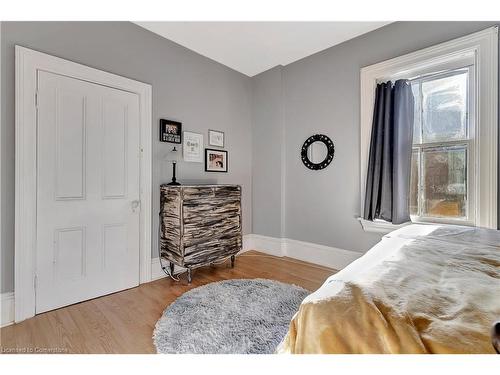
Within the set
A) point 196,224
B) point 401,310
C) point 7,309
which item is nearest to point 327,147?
point 196,224

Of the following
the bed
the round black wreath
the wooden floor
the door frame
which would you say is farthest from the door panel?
the round black wreath

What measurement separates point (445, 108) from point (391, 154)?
614 millimetres

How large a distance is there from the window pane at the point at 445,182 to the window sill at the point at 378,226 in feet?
1.02

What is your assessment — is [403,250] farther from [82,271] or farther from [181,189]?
[82,271]

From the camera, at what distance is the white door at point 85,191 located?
1881mm

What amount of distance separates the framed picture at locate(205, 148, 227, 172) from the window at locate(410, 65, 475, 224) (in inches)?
87.0

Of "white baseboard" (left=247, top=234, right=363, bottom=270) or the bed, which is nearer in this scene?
the bed

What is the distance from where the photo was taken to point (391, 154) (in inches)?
96.2

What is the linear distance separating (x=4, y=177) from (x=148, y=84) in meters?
1.46

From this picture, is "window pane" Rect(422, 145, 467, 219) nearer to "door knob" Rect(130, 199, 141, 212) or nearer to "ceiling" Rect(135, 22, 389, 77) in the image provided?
"ceiling" Rect(135, 22, 389, 77)

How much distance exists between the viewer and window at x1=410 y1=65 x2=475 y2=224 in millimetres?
A: 2129

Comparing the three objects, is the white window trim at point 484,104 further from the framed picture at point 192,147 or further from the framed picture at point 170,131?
the framed picture at point 170,131

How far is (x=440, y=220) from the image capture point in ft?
7.43
